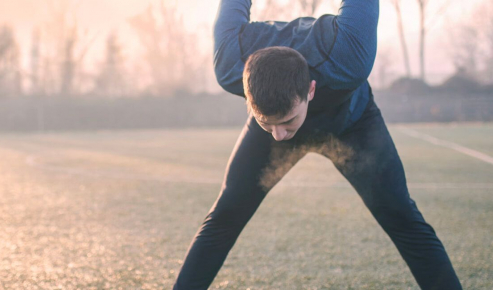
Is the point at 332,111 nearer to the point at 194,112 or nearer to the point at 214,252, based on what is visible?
the point at 214,252

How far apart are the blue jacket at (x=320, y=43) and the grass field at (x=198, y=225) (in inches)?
55.6

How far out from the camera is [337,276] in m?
3.17

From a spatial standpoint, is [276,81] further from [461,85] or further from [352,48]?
[461,85]

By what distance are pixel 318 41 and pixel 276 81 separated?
34 centimetres

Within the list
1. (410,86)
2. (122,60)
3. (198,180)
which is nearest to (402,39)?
(410,86)

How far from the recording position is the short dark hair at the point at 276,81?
1788 millimetres

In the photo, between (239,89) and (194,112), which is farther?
(194,112)

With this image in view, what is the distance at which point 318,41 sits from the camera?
2004 mm

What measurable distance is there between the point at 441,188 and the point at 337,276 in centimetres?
400

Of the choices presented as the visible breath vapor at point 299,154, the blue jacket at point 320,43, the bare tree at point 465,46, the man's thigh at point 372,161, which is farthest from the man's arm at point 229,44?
the bare tree at point 465,46

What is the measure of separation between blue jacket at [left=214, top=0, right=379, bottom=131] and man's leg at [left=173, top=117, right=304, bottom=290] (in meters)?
0.28

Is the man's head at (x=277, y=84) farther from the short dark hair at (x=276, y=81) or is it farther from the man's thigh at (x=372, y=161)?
the man's thigh at (x=372, y=161)

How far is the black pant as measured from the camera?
226 cm

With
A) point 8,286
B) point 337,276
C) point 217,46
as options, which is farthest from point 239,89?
point 8,286
